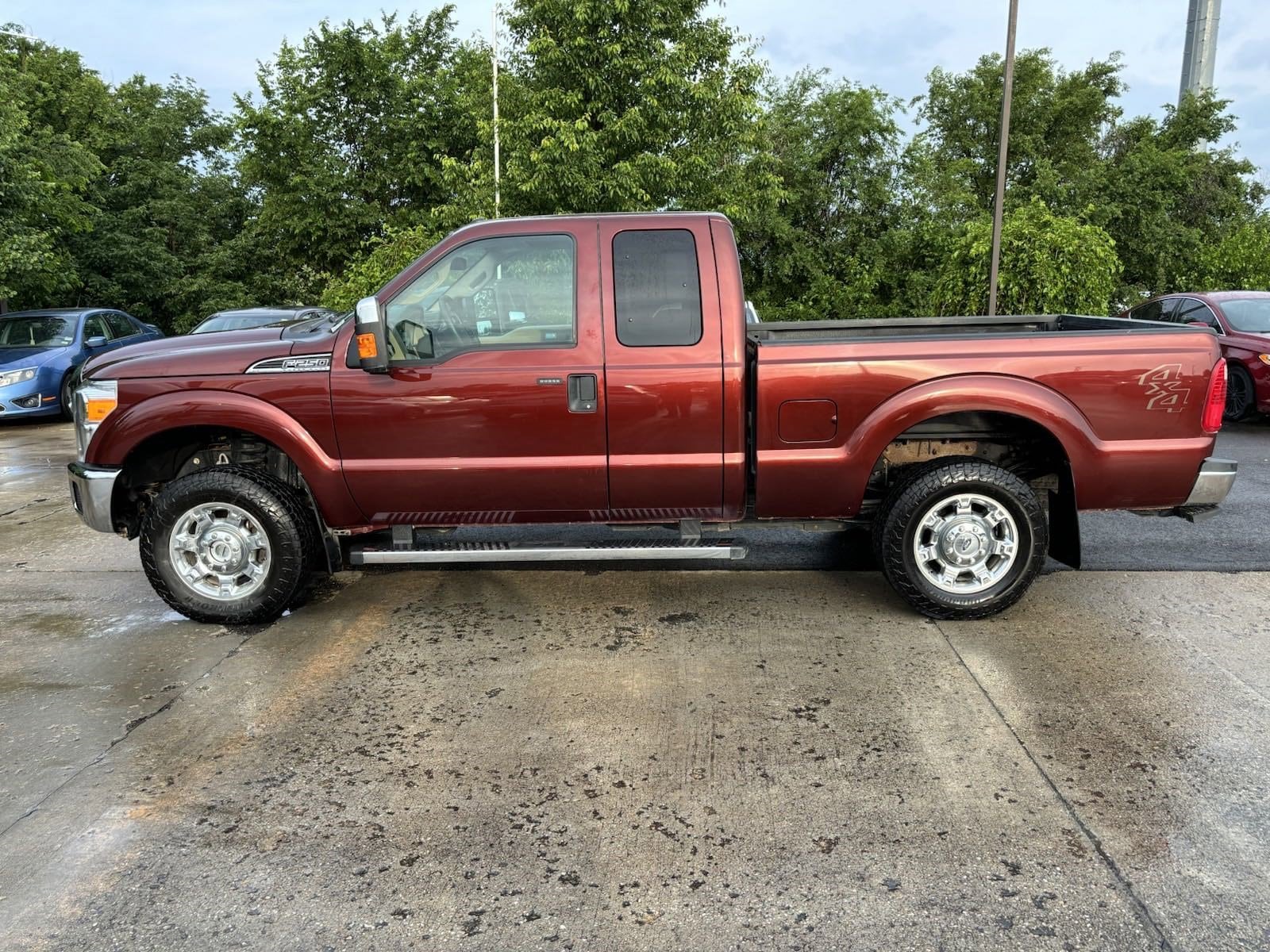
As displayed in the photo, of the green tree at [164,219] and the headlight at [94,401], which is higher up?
the green tree at [164,219]

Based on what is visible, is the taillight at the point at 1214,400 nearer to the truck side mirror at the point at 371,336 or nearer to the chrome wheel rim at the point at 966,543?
the chrome wheel rim at the point at 966,543

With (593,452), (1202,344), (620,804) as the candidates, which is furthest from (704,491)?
(1202,344)

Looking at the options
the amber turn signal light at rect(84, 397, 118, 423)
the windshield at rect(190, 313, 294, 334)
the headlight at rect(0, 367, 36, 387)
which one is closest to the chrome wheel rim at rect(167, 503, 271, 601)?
the amber turn signal light at rect(84, 397, 118, 423)

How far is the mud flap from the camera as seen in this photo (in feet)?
16.1

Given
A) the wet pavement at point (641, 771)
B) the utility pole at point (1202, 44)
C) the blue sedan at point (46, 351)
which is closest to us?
the wet pavement at point (641, 771)

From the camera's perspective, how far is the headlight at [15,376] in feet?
42.4

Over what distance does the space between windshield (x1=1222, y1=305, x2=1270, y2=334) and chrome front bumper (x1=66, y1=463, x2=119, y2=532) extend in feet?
39.6

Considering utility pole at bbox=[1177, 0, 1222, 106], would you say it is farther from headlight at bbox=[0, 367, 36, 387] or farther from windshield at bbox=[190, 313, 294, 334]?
headlight at bbox=[0, 367, 36, 387]

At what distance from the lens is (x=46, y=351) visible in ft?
44.6

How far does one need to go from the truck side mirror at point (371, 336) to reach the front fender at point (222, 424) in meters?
0.51

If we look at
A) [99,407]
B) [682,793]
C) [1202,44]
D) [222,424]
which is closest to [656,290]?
[222,424]

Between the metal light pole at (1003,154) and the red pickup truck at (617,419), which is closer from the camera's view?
the red pickup truck at (617,419)

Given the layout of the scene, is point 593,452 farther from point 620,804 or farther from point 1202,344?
point 1202,344

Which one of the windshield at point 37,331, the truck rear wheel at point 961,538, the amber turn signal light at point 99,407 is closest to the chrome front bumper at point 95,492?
the amber turn signal light at point 99,407
